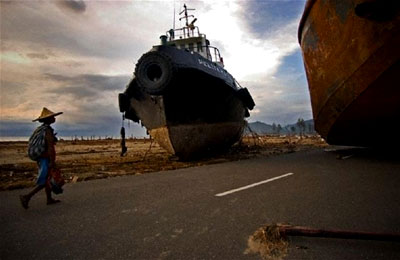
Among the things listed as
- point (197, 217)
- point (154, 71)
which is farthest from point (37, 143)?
point (154, 71)

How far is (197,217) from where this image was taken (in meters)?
3.32

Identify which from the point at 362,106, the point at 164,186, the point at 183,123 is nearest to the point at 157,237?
the point at 164,186

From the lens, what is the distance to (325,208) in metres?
3.42

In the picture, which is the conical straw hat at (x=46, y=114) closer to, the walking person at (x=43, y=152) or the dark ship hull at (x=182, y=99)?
→ the walking person at (x=43, y=152)

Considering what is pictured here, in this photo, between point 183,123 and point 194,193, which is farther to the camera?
point 183,123

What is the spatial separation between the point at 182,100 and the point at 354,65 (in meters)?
5.06

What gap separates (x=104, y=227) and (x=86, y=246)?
51cm

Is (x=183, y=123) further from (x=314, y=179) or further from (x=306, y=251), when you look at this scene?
(x=306, y=251)

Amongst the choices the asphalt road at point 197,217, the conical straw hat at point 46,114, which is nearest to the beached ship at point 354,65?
the asphalt road at point 197,217

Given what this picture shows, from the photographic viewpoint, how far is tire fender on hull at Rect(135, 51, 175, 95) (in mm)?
7867

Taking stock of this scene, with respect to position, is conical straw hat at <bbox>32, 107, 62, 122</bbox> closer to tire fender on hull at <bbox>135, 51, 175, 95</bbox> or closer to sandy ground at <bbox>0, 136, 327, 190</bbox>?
sandy ground at <bbox>0, 136, 327, 190</bbox>

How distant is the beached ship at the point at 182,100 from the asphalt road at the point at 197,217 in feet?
11.7

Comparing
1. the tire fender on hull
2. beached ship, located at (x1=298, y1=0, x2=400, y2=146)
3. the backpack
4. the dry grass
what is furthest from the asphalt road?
the tire fender on hull

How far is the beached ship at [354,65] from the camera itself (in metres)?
4.57
